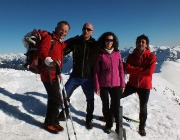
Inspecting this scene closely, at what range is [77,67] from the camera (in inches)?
311

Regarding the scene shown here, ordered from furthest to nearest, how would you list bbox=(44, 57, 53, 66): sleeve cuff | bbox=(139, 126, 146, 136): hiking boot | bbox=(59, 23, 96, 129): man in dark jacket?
bbox=(139, 126, 146, 136): hiking boot, bbox=(59, 23, 96, 129): man in dark jacket, bbox=(44, 57, 53, 66): sleeve cuff

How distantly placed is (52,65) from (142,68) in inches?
140

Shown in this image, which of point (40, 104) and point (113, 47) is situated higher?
point (113, 47)

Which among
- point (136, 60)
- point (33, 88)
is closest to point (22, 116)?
point (33, 88)

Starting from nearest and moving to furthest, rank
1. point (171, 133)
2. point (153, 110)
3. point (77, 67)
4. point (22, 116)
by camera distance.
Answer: point (77, 67)
point (22, 116)
point (171, 133)
point (153, 110)

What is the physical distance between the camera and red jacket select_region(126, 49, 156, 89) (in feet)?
27.9

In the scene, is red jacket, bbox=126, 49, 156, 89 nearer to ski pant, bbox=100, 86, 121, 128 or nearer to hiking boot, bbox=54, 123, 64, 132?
ski pant, bbox=100, 86, 121, 128

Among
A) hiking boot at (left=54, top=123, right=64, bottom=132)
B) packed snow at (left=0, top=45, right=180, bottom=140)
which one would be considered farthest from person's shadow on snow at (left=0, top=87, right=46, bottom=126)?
hiking boot at (left=54, top=123, right=64, bottom=132)

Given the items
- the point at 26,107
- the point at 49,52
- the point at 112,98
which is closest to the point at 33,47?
the point at 49,52

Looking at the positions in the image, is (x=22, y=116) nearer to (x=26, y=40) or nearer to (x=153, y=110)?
(x=26, y=40)

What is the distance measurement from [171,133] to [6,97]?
23.6ft

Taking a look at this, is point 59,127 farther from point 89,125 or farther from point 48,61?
point 48,61

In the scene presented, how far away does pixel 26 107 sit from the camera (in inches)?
372

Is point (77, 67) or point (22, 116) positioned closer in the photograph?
point (77, 67)
